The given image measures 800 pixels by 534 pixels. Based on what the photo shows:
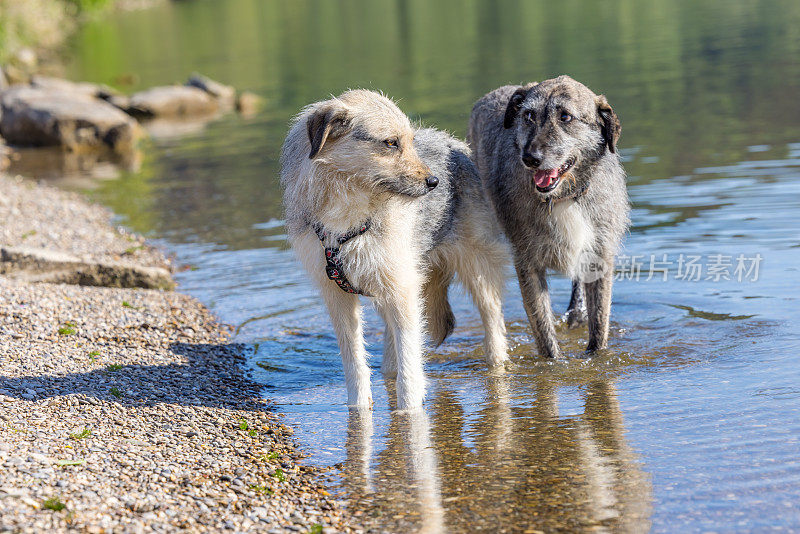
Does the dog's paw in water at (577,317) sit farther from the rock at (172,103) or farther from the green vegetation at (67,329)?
the rock at (172,103)

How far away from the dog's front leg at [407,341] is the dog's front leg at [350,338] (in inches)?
10.0

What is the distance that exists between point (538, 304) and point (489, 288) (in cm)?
43

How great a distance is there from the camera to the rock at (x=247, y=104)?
88.5 feet

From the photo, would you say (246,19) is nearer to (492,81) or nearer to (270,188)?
(492,81)

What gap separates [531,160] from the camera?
6.94 metres

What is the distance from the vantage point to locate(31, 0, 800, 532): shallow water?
5.34 meters

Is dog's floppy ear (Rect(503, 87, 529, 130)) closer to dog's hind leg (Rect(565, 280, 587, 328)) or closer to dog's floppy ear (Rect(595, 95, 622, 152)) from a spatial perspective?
dog's floppy ear (Rect(595, 95, 622, 152))

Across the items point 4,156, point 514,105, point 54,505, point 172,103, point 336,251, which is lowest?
point 4,156

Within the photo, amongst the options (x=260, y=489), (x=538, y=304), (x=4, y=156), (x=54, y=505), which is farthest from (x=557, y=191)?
(x=4, y=156)

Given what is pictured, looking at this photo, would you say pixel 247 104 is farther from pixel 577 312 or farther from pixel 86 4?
pixel 86 4

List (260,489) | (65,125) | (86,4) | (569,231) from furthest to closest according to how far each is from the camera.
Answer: (86,4)
(65,125)
(569,231)
(260,489)

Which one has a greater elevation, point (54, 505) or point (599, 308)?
point (54, 505)

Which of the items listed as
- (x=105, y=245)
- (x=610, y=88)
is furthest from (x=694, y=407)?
(x=610, y=88)

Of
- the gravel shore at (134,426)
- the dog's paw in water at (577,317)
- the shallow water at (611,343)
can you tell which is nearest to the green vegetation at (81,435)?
the gravel shore at (134,426)
